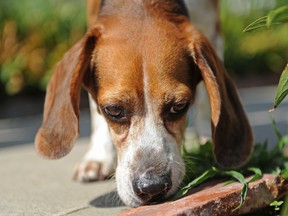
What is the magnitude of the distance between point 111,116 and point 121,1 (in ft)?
2.75

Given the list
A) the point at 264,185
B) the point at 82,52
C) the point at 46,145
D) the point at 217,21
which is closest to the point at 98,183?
the point at 46,145

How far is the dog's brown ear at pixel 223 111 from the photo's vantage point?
3422mm

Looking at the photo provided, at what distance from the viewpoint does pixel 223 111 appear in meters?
3.43

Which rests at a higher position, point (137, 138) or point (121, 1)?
point (121, 1)

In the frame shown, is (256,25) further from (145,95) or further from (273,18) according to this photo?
(145,95)

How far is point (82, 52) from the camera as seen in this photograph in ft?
12.0

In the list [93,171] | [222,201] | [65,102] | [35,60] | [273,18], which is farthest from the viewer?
[35,60]

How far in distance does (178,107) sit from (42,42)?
519 centimetres

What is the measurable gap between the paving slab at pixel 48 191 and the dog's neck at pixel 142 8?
102 cm

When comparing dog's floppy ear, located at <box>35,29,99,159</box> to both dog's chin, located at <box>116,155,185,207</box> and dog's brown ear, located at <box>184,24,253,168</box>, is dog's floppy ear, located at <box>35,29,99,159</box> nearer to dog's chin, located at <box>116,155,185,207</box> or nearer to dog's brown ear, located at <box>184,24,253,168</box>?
dog's chin, located at <box>116,155,185,207</box>

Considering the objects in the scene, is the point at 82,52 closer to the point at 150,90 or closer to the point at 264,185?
the point at 150,90

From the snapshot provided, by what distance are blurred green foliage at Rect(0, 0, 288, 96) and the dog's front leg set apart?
3529mm

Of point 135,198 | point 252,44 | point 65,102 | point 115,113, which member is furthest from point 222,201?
point 252,44

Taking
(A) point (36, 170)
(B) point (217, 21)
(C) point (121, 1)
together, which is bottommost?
(A) point (36, 170)
